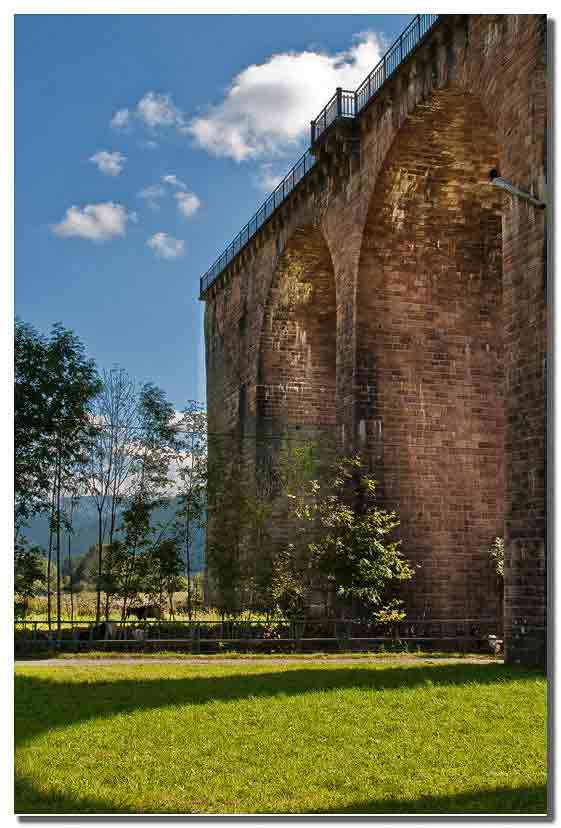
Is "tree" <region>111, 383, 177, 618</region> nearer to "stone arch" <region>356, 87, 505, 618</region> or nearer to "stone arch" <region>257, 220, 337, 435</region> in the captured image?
"stone arch" <region>356, 87, 505, 618</region>

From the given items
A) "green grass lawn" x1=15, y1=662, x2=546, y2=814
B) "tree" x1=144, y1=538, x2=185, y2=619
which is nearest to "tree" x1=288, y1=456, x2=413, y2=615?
"tree" x1=144, y1=538, x2=185, y2=619

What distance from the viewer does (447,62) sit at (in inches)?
639

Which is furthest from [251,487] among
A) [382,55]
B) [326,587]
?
[382,55]

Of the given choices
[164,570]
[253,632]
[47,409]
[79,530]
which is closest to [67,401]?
[47,409]

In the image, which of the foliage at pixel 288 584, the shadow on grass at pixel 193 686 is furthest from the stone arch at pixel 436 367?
the shadow on grass at pixel 193 686

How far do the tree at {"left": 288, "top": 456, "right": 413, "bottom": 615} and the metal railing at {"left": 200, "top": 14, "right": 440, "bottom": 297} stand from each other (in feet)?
24.1

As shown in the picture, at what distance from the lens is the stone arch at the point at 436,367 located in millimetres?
18875

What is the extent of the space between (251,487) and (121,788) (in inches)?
596

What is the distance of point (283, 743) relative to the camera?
24.3 feet

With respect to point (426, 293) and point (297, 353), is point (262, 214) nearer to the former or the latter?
point (297, 353)

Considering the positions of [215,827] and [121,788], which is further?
[121,788]

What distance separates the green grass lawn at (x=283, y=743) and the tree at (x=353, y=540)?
6.11 meters

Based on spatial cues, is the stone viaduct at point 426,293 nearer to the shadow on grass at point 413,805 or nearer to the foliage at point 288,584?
the foliage at point 288,584
